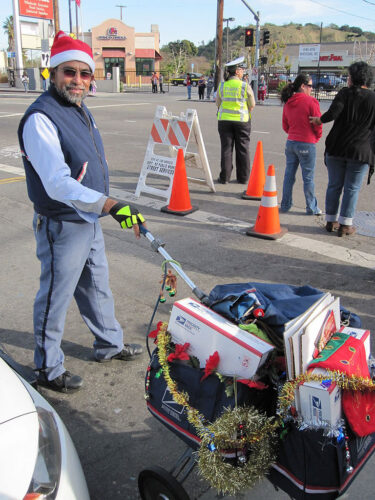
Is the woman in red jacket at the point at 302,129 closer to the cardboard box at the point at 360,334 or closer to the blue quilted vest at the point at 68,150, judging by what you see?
the blue quilted vest at the point at 68,150

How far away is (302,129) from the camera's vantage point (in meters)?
6.29

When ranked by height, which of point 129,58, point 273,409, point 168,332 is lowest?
point 273,409

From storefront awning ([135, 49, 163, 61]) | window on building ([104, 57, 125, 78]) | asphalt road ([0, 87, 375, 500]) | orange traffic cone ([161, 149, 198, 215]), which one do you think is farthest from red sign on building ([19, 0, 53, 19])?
orange traffic cone ([161, 149, 198, 215])

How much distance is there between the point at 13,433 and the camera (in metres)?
1.67

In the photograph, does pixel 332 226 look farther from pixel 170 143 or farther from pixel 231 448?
pixel 231 448

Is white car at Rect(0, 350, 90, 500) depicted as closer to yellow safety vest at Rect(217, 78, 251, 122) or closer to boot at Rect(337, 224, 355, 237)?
boot at Rect(337, 224, 355, 237)

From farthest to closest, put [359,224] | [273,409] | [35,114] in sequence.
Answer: [359,224]
[35,114]
[273,409]

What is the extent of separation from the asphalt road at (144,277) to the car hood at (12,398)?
2.58 feet

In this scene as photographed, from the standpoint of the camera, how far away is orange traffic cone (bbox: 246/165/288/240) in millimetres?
5699

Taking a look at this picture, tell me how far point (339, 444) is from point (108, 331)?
193 centimetres

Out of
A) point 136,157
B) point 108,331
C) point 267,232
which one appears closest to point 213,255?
point 267,232

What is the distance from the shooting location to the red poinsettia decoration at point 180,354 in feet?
6.52

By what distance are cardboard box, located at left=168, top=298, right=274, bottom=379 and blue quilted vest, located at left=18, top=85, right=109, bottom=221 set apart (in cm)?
108

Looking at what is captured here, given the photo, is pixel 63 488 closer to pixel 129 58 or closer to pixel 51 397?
pixel 51 397
